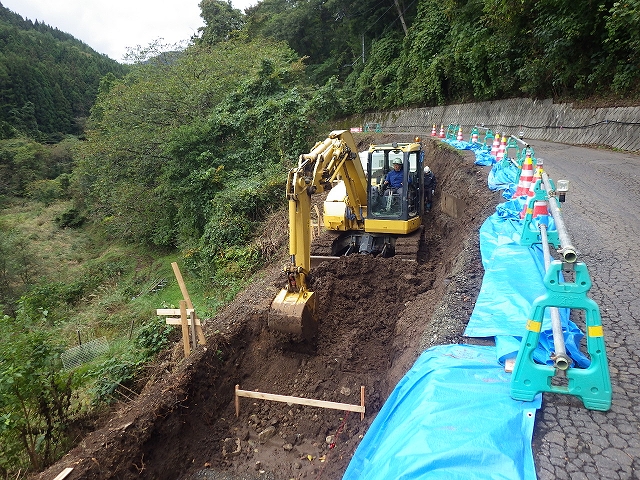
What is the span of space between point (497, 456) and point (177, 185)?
1551cm

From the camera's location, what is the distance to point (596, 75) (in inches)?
510

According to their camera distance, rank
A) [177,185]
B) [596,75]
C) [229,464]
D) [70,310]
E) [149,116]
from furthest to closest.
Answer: [149,116]
[177,185]
[70,310]
[596,75]
[229,464]

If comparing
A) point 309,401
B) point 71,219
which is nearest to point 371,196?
point 309,401

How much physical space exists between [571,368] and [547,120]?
51.0 ft

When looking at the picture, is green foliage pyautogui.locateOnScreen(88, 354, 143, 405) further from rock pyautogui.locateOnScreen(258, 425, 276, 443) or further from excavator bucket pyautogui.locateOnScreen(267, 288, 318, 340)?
excavator bucket pyautogui.locateOnScreen(267, 288, 318, 340)

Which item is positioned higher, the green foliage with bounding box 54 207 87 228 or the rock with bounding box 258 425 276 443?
the rock with bounding box 258 425 276 443

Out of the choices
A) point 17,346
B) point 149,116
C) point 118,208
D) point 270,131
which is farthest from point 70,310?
point 17,346

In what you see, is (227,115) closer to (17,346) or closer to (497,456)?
(17,346)

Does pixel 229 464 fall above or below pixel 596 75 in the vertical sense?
below

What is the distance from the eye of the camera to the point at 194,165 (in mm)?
15875

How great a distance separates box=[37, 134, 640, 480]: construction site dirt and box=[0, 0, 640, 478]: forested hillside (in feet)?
3.98

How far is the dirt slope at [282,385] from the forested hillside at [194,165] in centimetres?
124

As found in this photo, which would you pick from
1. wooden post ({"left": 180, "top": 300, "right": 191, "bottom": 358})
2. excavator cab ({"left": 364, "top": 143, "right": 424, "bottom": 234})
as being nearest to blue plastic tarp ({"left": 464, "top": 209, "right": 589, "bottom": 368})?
excavator cab ({"left": 364, "top": 143, "right": 424, "bottom": 234})

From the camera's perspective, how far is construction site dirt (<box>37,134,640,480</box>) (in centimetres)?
430
